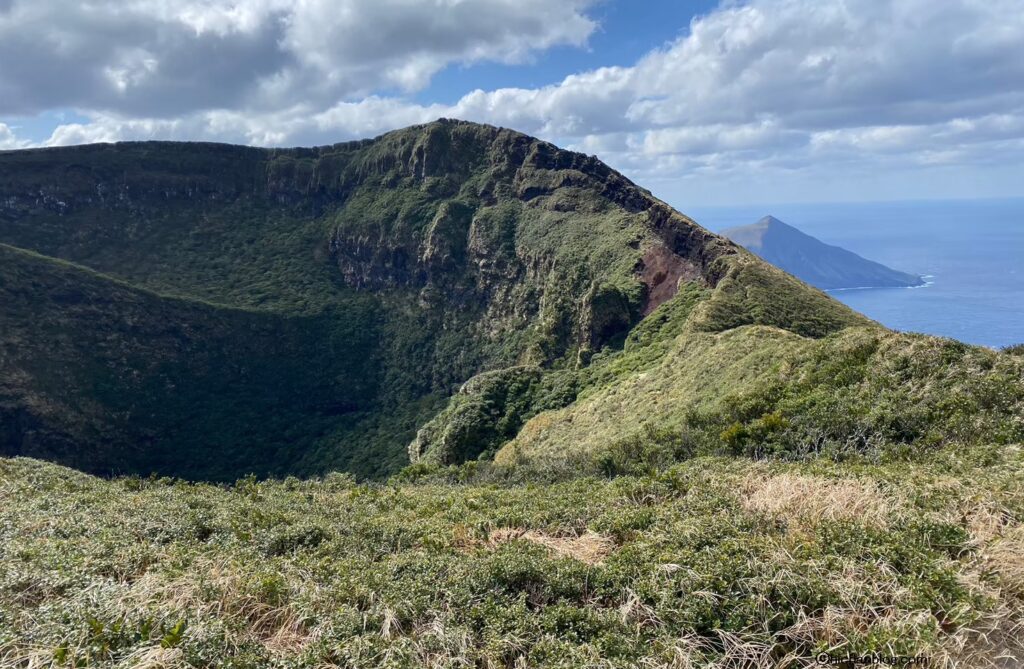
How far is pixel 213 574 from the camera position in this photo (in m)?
7.55

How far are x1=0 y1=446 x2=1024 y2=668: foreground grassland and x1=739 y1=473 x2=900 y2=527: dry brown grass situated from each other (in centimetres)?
4

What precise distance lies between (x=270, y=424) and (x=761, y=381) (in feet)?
202

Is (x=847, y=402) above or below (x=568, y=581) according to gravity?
above

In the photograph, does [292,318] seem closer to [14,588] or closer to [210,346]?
[210,346]

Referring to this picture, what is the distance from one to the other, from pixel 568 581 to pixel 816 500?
4.49m

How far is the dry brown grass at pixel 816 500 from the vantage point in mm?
8000

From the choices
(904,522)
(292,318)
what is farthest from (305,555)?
(292,318)

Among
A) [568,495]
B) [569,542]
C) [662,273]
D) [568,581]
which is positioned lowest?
[568,495]

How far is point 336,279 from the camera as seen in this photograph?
97.6m

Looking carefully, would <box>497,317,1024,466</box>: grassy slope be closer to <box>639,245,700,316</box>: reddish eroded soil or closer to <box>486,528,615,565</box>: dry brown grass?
<box>486,528,615,565</box>: dry brown grass

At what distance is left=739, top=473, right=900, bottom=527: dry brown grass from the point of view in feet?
26.2

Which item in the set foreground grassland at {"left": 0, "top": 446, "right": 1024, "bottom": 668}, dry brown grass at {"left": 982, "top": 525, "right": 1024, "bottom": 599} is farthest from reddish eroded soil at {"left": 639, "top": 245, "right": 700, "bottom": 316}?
dry brown grass at {"left": 982, "top": 525, "right": 1024, "bottom": 599}

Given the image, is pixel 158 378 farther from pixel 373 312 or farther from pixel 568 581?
pixel 568 581

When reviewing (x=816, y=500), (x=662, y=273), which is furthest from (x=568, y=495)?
(x=662, y=273)
